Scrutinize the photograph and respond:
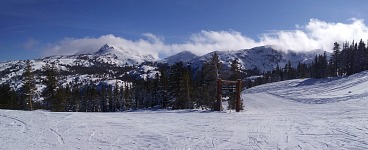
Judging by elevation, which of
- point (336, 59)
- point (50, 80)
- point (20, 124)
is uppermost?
point (336, 59)

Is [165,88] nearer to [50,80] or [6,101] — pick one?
[50,80]

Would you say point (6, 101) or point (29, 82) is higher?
point (29, 82)

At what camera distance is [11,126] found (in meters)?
14.8

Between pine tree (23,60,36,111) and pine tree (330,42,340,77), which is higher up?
pine tree (330,42,340,77)

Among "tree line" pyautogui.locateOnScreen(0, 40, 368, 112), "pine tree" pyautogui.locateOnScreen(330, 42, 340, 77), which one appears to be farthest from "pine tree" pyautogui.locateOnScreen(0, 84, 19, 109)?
"pine tree" pyautogui.locateOnScreen(330, 42, 340, 77)

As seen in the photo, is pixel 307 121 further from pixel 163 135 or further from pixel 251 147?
pixel 163 135

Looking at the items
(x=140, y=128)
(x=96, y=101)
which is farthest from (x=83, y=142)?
(x=96, y=101)

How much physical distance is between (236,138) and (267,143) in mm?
1293

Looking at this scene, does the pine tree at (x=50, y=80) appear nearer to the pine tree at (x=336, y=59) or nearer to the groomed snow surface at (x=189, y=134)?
the groomed snow surface at (x=189, y=134)

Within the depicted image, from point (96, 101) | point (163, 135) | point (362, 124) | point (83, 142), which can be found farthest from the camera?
point (96, 101)

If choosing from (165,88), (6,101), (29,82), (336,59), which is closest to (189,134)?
(29,82)

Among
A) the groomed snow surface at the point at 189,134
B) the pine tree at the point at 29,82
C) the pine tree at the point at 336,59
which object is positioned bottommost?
the groomed snow surface at the point at 189,134

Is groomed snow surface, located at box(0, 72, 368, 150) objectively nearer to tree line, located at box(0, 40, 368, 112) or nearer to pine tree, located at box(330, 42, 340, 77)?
tree line, located at box(0, 40, 368, 112)

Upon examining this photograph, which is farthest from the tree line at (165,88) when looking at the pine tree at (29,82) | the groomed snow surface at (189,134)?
the groomed snow surface at (189,134)
